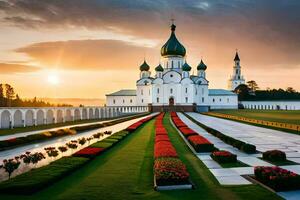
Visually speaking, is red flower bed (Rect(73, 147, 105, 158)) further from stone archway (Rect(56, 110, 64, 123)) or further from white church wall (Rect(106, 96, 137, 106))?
white church wall (Rect(106, 96, 137, 106))

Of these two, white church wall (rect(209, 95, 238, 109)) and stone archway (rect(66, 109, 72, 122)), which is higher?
white church wall (rect(209, 95, 238, 109))

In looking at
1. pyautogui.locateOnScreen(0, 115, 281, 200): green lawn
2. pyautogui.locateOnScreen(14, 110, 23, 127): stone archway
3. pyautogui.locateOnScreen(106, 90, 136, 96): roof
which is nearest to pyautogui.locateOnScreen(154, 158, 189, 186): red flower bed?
pyautogui.locateOnScreen(0, 115, 281, 200): green lawn

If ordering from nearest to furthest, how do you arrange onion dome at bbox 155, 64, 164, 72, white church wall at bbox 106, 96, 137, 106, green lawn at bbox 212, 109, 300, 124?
green lawn at bbox 212, 109, 300, 124 → onion dome at bbox 155, 64, 164, 72 → white church wall at bbox 106, 96, 137, 106

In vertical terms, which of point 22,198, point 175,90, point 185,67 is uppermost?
point 185,67

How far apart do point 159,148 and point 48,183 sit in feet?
17.9

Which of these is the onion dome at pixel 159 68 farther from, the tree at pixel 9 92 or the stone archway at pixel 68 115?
the stone archway at pixel 68 115

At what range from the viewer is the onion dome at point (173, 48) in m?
74.2

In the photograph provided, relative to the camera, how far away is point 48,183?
30.4 feet

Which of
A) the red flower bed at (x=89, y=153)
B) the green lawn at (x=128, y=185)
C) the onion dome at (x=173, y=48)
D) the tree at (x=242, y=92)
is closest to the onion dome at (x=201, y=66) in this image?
the onion dome at (x=173, y=48)

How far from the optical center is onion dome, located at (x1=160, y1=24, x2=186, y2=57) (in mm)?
74188

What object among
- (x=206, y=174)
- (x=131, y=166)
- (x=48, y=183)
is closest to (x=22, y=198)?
(x=48, y=183)

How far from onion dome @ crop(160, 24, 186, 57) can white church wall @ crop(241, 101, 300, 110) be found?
32961 millimetres

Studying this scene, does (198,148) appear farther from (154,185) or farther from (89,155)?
(154,185)

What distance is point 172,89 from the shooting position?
2832 inches
